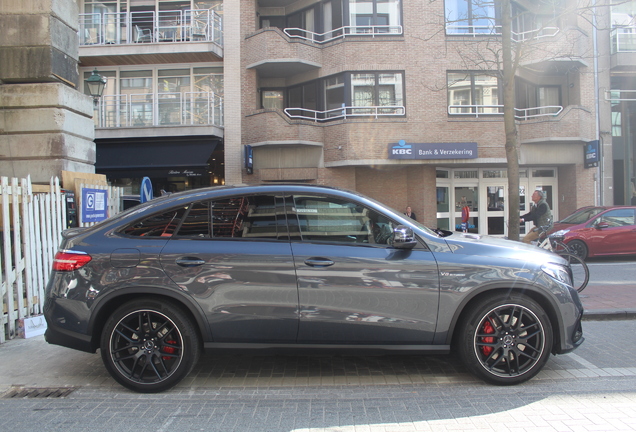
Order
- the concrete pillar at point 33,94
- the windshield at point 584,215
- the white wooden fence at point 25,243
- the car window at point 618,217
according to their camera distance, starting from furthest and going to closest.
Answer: the windshield at point 584,215, the car window at point 618,217, the concrete pillar at point 33,94, the white wooden fence at point 25,243

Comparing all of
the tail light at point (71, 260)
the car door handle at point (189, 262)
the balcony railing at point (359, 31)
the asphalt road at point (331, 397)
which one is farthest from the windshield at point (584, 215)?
the tail light at point (71, 260)

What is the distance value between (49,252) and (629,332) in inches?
293

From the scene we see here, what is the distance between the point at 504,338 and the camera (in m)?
3.92

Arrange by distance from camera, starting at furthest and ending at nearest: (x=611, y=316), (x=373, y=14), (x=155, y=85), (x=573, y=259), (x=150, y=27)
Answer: (x=155, y=85) → (x=150, y=27) → (x=373, y=14) → (x=573, y=259) → (x=611, y=316)

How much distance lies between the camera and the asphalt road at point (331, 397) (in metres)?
3.34

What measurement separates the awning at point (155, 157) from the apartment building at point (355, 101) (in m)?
0.05

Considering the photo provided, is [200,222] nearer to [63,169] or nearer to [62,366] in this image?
[62,366]

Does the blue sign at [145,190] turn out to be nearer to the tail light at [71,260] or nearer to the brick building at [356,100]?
the tail light at [71,260]

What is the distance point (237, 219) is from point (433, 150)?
1387cm

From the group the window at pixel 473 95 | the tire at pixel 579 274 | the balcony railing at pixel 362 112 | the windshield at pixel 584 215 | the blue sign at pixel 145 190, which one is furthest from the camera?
the window at pixel 473 95

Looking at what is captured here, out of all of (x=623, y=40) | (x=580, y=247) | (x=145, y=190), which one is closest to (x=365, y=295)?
(x=145, y=190)

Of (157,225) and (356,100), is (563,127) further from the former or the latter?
(157,225)

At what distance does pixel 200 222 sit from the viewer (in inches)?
161

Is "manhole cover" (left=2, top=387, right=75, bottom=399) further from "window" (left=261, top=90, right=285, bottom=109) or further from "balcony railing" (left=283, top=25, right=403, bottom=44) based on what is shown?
"window" (left=261, top=90, right=285, bottom=109)
